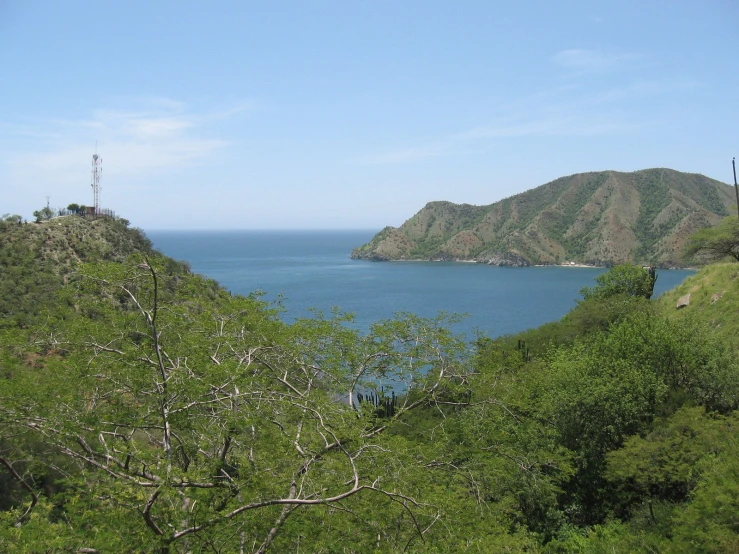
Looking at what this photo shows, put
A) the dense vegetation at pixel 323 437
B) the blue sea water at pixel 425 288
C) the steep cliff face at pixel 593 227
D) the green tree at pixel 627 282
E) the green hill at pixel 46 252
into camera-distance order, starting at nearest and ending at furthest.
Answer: the dense vegetation at pixel 323 437, the green hill at pixel 46 252, the green tree at pixel 627 282, the blue sea water at pixel 425 288, the steep cliff face at pixel 593 227

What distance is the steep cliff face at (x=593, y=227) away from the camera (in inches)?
6206

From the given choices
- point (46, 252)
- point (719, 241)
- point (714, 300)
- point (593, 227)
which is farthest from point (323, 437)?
point (593, 227)

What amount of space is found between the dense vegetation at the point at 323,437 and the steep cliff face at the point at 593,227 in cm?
14266

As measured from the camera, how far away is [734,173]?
36250 mm

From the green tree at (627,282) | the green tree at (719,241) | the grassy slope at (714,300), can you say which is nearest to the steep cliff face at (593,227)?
the green tree at (627,282)

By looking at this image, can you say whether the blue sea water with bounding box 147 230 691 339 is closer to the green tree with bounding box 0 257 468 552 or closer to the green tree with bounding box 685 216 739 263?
the green tree with bounding box 685 216 739 263

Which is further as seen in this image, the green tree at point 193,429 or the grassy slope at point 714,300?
the grassy slope at point 714,300

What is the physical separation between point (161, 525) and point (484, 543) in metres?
5.41

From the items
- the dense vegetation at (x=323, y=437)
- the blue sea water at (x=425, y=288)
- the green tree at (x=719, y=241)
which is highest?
the green tree at (x=719, y=241)

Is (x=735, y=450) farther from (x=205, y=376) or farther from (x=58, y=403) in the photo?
(x=58, y=403)

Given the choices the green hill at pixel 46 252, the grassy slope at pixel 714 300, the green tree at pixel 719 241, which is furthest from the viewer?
the green tree at pixel 719 241

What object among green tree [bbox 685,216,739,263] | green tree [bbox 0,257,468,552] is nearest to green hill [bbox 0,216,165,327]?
green tree [bbox 0,257,468,552]

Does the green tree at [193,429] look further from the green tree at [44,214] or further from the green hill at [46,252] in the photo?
the green tree at [44,214]

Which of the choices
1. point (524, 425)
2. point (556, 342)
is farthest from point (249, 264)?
point (524, 425)
